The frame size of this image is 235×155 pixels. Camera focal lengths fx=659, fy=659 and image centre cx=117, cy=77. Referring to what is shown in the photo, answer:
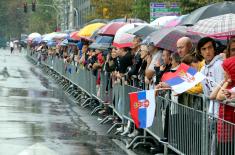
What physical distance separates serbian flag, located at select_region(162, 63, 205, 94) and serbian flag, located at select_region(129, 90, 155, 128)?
0.62 m

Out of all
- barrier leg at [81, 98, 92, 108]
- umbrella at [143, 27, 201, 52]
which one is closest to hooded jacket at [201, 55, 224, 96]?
umbrella at [143, 27, 201, 52]

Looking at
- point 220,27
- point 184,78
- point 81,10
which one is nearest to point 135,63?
point 220,27

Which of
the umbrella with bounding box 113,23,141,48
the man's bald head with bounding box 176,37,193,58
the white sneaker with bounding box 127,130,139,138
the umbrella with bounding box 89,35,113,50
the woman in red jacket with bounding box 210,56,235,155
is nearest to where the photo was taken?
the woman in red jacket with bounding box 210,56,235,155

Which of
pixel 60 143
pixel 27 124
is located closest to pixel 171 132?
pixel 60 143

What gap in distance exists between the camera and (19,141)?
39.7 feet

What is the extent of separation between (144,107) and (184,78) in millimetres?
1238

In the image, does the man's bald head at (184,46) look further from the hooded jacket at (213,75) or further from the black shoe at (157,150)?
the black shoe at (157,150)

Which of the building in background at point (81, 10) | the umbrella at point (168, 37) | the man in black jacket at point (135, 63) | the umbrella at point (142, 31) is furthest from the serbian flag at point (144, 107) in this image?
the building in background at point (81, 10)

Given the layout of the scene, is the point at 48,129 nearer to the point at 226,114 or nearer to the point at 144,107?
the point at 144,107

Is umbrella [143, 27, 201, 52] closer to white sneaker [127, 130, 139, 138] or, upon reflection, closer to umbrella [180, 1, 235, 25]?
umbrella [180, 1, 235, 25]

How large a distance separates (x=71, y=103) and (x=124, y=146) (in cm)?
922

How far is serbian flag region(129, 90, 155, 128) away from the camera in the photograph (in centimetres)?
1016

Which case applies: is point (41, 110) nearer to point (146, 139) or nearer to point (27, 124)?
point (27, 124)

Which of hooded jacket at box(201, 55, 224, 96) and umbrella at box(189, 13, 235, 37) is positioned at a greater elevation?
umbrella at box(189, 13, 235, 37)
